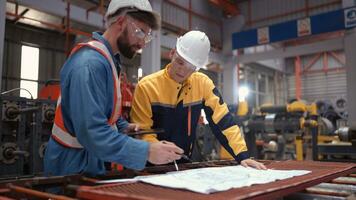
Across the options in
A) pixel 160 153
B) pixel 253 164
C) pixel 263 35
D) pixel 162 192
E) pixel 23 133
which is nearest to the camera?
pixel 162 192

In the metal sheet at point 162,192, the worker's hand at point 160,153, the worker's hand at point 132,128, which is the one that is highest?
the worker's hand at point 132,128

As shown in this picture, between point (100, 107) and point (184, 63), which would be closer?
point (100, 107)

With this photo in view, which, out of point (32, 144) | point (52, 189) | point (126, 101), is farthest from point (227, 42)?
point (52, 189)

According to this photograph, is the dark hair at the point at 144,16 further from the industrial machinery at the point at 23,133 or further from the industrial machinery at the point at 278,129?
the industrial machinery at the point at 278,129

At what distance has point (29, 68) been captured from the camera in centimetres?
978

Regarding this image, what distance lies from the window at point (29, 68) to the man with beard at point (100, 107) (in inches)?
336

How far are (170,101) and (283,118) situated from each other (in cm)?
558

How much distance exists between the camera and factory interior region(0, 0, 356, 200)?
1.25 m

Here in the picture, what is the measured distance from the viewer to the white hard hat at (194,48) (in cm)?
239

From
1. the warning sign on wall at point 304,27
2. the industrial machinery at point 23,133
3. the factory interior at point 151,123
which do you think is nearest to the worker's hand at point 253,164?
the factory interior at point 151,123

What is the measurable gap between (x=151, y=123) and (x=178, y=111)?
220 mm

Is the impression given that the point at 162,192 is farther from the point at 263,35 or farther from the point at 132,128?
the point at 263,35

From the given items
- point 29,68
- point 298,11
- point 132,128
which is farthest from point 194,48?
point 298,11

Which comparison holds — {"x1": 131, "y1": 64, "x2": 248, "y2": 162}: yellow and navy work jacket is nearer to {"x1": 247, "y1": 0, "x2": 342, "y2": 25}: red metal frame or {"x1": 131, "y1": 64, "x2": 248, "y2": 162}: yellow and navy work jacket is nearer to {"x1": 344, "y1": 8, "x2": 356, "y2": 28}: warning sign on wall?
{"x1": 344, "y1": 8, "x2": 356, "y2": 28}: warning sign on wall
